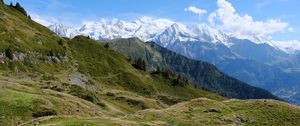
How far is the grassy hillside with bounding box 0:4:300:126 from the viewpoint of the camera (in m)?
52.1

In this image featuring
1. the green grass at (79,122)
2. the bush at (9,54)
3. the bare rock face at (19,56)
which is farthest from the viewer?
the bare rock face at (19,56)

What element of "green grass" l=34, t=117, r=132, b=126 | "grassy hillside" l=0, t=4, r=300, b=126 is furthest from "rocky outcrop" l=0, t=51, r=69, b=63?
"green grass" l=34, t=117, r=132, b=126

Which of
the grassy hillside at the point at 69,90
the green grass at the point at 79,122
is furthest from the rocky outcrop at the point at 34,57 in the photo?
the green grass at the point at 79,122

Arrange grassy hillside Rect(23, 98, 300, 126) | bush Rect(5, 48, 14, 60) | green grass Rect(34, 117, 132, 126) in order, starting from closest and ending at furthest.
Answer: green grass Rect(34, 117, 132, 126) → grassy hillside Rect(23, 98, 300, 126) → bush Rect(5, 48, 14, 60)

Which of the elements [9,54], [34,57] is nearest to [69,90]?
[9,54]

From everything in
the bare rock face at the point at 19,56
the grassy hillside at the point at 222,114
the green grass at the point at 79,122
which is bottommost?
the green grass at the point at 79,122

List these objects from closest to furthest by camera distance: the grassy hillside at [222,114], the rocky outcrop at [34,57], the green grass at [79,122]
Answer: the green grass at [79,122]
the grassy hillside at [222,114]
the rocky outcrop at [34,57]

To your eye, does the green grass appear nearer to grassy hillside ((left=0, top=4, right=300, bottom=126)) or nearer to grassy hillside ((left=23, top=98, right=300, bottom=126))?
grassy hillside ((left=0, top=4, right=300, bottom=126))

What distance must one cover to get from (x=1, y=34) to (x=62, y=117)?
106831 millimetres

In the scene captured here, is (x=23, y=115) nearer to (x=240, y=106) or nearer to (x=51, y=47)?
(x=240, y=106)

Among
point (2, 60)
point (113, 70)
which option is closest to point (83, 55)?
point (113, 70)

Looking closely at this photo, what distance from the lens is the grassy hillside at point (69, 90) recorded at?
5215 cm

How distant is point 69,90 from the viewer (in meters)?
106

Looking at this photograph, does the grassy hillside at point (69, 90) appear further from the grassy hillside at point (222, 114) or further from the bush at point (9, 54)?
the grassy hillside at point (222, 114)
